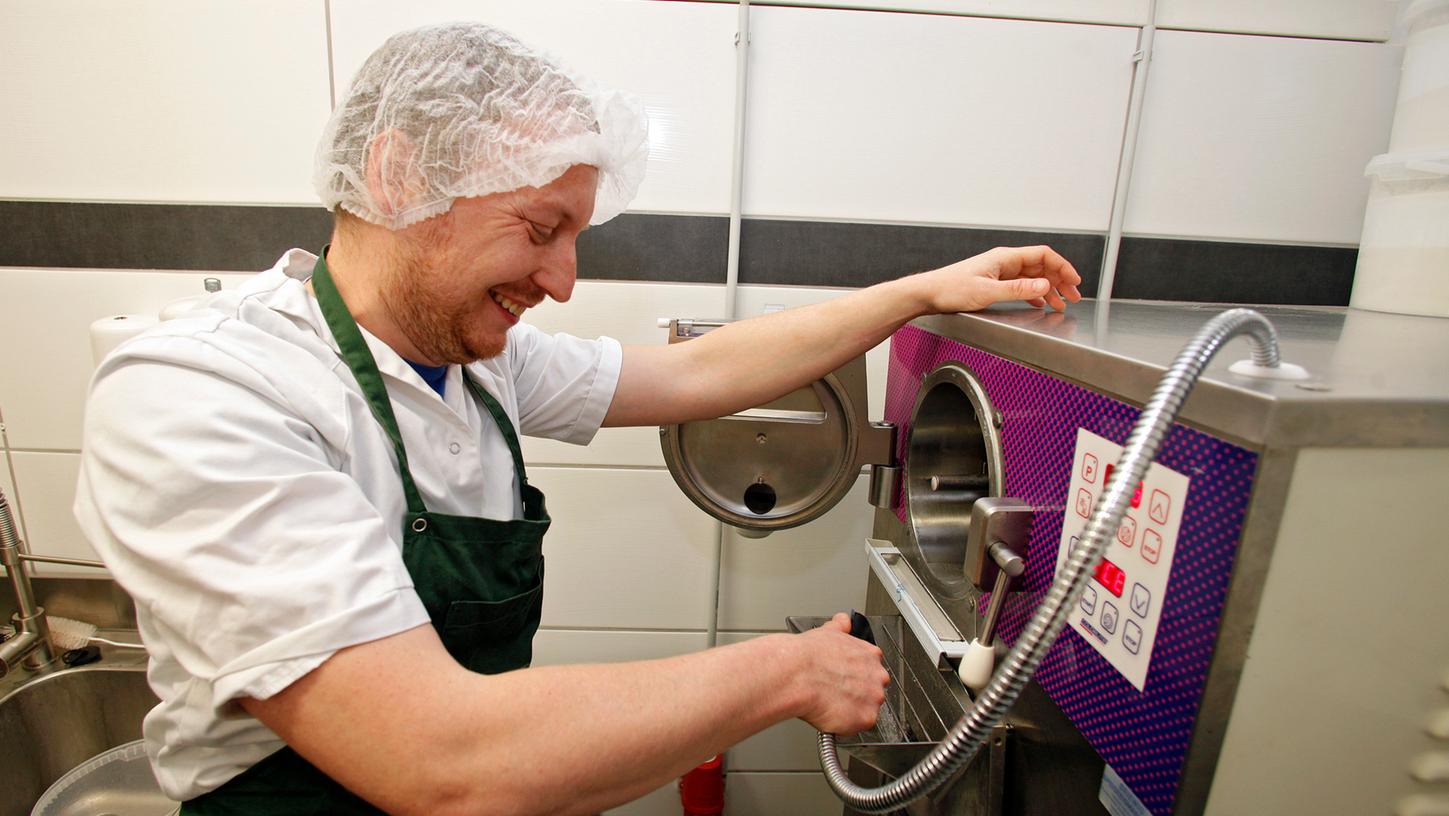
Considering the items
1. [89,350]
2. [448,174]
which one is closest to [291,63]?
[89,350]

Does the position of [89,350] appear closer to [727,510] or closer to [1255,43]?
[727,510]

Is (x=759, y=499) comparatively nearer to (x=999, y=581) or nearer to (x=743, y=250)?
(x=743, y=250)

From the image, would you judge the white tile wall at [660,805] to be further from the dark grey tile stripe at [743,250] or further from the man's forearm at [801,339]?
the dark grey tile stripe at [743,250]

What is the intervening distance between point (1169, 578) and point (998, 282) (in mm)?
530

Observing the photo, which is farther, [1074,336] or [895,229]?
[895,229]

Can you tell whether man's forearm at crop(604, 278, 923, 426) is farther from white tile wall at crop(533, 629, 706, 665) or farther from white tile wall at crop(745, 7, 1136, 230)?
white tile wall at crop(533, 629, 706, 665)

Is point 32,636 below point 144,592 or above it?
below

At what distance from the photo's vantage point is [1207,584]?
1.70ft

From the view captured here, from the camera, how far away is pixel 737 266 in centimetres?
146

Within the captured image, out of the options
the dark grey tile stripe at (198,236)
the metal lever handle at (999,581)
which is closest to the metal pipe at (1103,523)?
the metal lever handle at (999,581)

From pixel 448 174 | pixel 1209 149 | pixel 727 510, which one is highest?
pixel 1209 149

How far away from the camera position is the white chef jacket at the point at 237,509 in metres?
0.58

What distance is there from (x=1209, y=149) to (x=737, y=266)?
3.39ft

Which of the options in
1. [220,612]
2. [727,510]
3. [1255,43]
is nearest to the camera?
[220,612]
